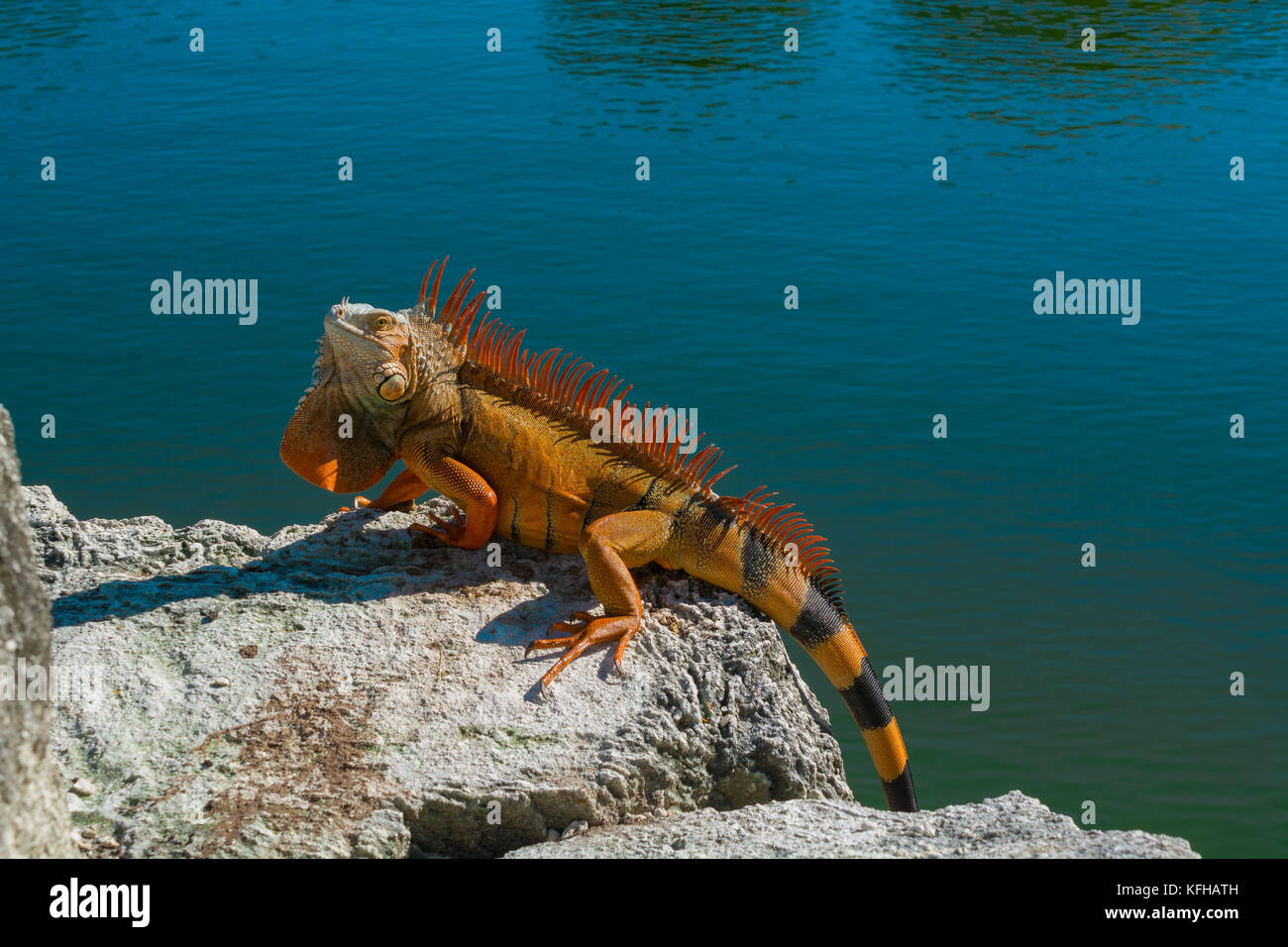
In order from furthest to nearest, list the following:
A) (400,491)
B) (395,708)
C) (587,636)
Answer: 1. (400,491)
2. (587,636)
3. (395,708)

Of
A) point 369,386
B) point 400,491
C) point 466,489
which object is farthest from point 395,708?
point 400,491

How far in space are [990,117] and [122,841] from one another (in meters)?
19.6

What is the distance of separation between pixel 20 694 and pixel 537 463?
3871 millimetres

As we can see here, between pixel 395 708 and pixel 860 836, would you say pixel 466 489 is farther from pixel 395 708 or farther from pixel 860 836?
pixel 860 836

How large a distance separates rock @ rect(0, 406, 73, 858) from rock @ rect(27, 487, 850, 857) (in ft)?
3.68

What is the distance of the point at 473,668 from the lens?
728 centimetres

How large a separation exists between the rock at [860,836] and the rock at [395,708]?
1.05 feet

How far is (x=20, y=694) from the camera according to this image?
4.73 metres

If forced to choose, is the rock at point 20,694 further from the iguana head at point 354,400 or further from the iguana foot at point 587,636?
the iguana head at point 354,400

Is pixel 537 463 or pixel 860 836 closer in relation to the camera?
pixel 860 836

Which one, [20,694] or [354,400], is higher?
[354,400]

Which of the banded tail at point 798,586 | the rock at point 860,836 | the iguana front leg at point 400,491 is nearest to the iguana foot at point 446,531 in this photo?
the iguana front leg at point 400,491

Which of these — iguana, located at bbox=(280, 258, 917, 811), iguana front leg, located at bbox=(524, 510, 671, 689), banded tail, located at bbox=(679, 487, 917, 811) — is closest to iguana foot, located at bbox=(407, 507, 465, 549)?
iguana, located at bbox=(280, 258, 917, 811)
